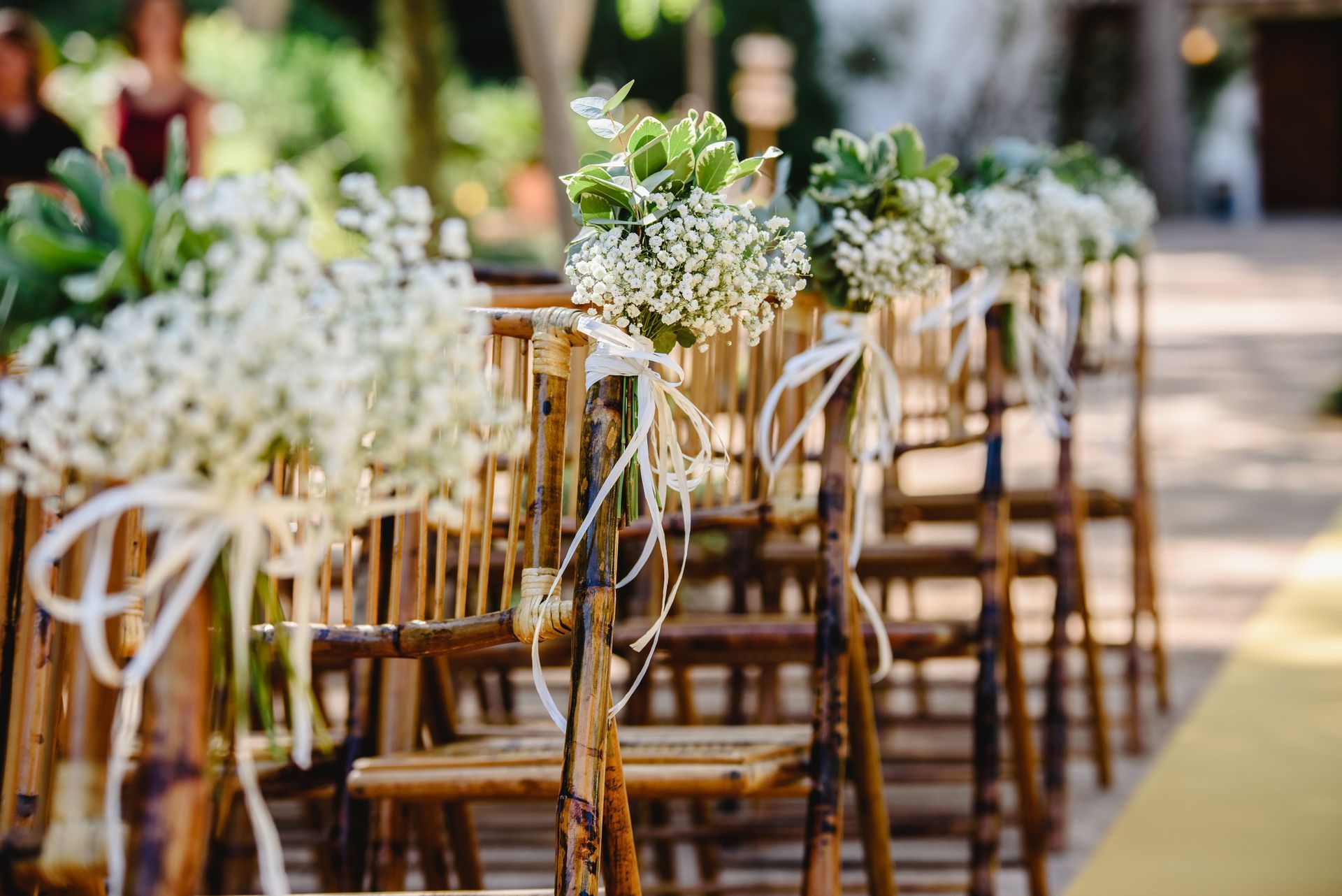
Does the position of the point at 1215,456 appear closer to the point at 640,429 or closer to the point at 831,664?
the point at 831,664

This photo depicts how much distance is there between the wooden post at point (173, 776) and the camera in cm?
101

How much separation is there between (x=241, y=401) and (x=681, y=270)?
0.66 metres

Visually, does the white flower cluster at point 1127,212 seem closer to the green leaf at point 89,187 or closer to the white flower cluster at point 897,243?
the white flower cluster at point 897,243

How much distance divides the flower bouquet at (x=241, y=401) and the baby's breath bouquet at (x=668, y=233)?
0.42m

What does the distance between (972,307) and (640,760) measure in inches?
45.7

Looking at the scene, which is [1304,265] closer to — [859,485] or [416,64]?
[416,64]

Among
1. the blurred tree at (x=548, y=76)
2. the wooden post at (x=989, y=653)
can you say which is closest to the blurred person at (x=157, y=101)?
the blurred tree at (x=548, y=76)

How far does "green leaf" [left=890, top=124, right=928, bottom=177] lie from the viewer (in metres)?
1.99

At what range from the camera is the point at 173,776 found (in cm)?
102

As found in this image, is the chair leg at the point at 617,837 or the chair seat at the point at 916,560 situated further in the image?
the chair seat at the point at 916,560

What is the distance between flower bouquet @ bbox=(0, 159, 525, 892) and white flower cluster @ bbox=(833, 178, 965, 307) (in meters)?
0.96

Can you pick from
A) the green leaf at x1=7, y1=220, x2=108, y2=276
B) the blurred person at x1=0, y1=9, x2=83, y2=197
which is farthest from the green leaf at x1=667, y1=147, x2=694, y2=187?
the blurred person at x1=0, y1=9, x2=83, y2=197

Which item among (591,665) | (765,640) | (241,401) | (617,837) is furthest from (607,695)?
(765,640)

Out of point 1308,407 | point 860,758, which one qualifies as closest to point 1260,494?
point 1308,407
